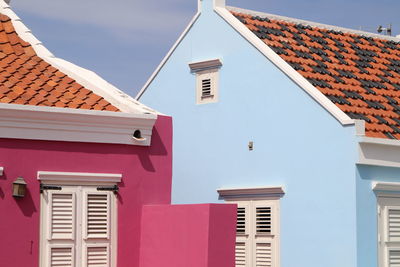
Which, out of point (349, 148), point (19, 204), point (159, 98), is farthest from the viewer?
point (159, 98)

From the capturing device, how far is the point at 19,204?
13852 millimetres

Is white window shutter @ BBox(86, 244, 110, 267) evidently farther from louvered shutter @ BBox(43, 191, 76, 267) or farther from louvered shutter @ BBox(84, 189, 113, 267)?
louvered shutter @ BBox(43, 191, 76, 267)

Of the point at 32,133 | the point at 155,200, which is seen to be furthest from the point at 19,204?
the point at 155,200

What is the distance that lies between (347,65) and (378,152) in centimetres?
336

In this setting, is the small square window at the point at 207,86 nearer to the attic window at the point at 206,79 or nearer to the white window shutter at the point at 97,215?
the attic window at the point at 206,79

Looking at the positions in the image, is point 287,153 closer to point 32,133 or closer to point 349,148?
point 349,148

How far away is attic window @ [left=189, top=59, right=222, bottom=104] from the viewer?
20.0 metres

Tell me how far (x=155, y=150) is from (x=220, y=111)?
16.5ft

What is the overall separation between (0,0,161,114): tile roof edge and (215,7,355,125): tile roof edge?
3.54 metres

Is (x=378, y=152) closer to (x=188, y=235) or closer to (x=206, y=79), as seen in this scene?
(x=188, y=235)

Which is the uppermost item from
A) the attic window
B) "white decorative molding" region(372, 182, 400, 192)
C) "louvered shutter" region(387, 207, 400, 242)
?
the attic window

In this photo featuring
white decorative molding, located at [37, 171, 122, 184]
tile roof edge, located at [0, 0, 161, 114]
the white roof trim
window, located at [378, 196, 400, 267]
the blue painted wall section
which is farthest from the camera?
the white roof trim

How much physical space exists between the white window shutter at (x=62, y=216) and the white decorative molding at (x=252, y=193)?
506cm

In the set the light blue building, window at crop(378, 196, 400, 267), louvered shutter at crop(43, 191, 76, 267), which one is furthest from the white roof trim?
louvered shutter at crop(43, 191, 76, 267)
